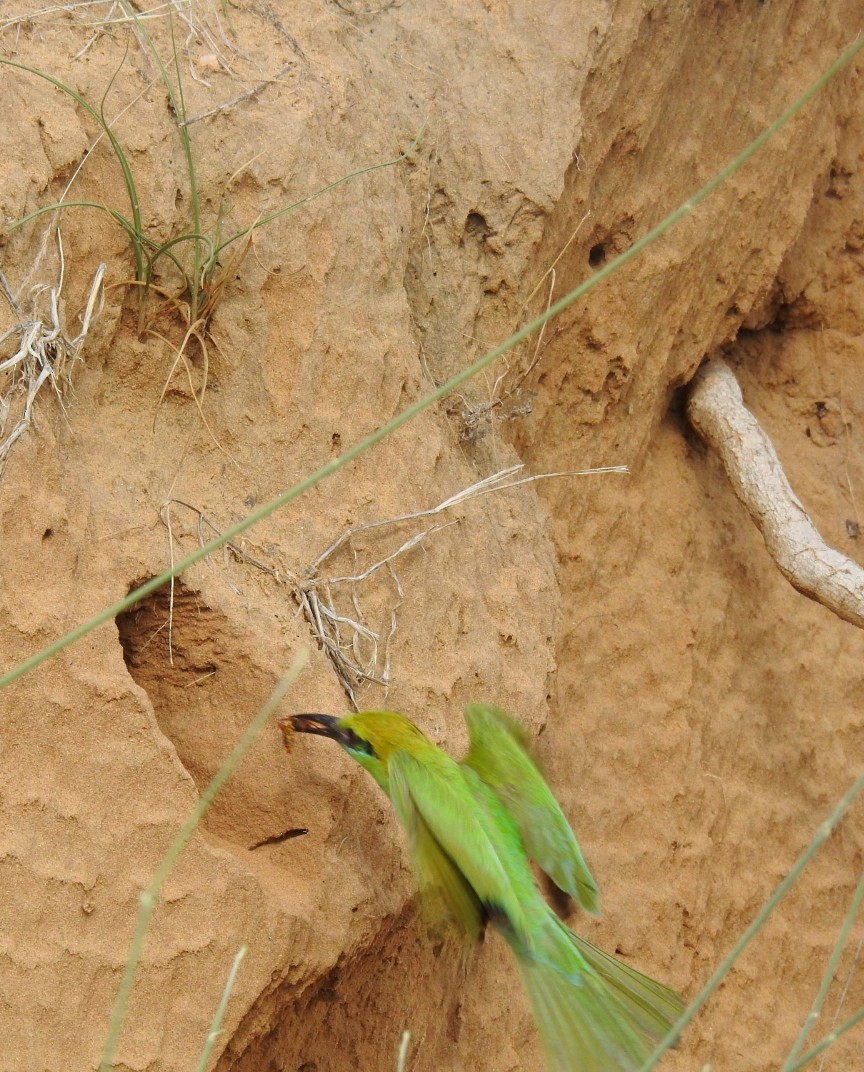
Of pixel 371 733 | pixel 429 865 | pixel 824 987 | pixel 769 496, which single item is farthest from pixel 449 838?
pixel 769 496

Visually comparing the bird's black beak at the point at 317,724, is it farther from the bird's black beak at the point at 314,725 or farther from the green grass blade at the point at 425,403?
the green grass blade at the point at 425,403

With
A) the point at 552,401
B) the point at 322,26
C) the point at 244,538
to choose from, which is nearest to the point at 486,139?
the point at 322,26

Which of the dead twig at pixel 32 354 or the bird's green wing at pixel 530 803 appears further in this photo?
the bird's green wing at pixel 530 803

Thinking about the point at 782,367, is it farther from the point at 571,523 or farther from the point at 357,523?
the point at 357,523

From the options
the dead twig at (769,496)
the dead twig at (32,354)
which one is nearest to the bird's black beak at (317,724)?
the dead twig at (32,354)

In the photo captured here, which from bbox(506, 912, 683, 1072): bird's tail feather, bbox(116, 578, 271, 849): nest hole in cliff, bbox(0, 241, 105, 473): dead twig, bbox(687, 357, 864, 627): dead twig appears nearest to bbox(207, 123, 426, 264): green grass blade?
bbox(0, 241, 105, 473): dead twig
